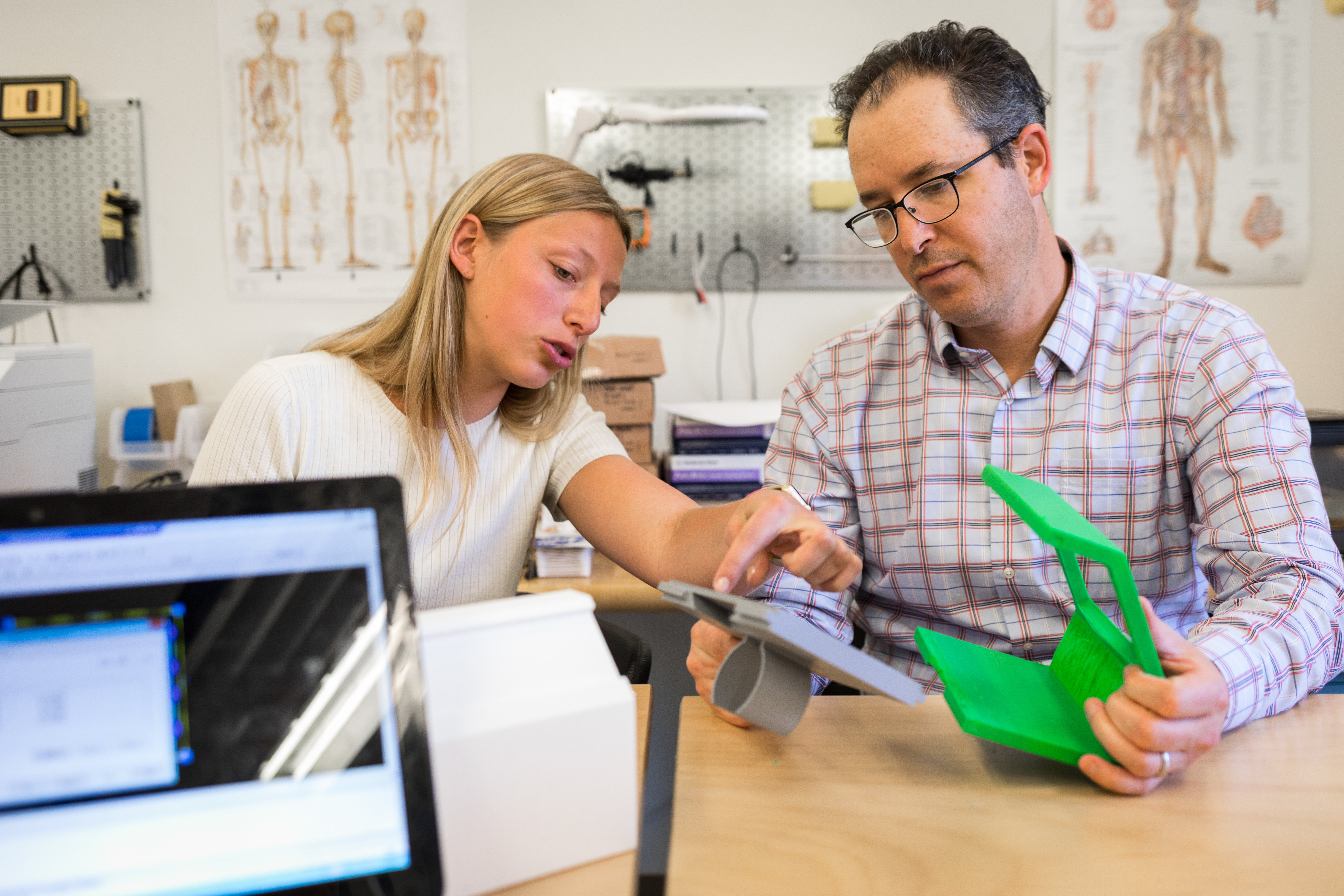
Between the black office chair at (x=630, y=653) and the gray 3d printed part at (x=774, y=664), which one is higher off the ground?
the gray 3d printed part at (x=774, y=664)

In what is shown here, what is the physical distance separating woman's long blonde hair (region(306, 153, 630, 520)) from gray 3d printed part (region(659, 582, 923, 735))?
556mm

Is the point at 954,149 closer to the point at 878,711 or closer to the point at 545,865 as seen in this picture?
the point at 878,711

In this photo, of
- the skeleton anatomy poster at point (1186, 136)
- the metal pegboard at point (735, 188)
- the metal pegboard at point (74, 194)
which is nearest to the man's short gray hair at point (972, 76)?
the metal pegboard at point (735, 188)

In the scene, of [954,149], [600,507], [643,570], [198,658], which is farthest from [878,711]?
[954,149]

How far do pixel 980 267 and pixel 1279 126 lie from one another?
175cm

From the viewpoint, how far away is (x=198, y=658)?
0.42m

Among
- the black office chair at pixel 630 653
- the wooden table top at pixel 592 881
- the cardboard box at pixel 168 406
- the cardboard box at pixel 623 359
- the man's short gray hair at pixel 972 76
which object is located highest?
the man's short gray hair at pixel 972 76

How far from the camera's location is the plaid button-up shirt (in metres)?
0.94

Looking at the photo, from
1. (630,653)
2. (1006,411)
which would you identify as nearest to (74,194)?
(630,653)

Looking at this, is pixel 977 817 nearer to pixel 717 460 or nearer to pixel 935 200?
pixel 935 200

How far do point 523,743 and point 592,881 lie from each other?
0.11 m

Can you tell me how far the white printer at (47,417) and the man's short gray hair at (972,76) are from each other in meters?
1.73

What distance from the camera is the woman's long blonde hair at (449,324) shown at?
3.57 ft

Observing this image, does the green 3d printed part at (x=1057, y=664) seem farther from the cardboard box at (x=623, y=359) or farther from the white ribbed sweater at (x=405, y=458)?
the cardboard box at (x=623, y=359)
